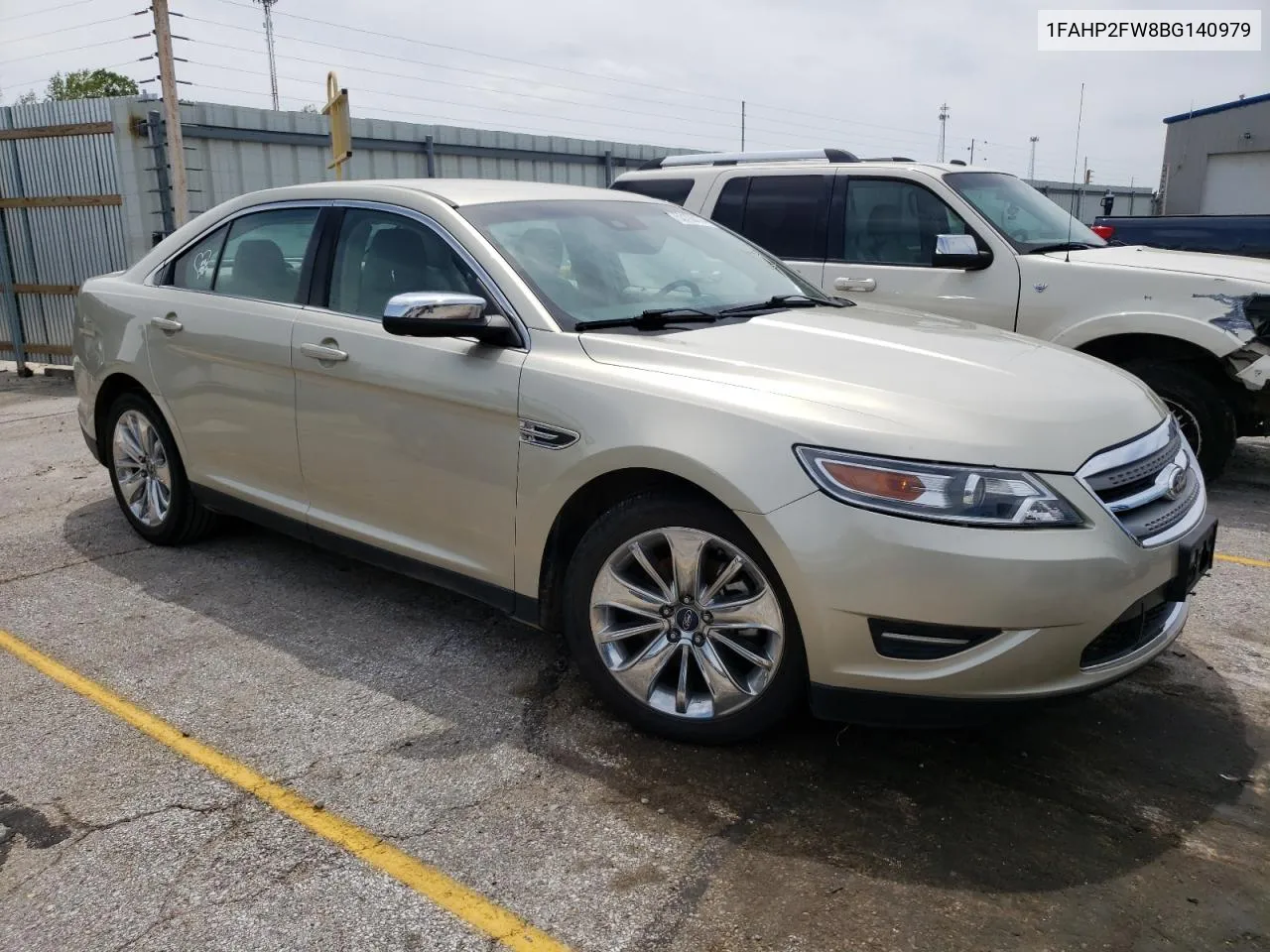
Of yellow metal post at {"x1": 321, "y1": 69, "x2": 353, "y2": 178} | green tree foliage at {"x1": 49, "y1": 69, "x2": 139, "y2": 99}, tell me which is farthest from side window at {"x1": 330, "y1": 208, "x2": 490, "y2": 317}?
green tree foliage at {"x1": 49, "y1": 69, "x2": 139, "y2": 99}

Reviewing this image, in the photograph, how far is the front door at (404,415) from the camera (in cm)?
356

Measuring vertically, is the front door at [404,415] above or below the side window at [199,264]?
below

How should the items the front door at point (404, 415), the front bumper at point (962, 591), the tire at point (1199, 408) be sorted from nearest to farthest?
1. the front bumper at point (962, 591)
2. the front door at point (404, 415)
3. the tire at point (1199, 408)

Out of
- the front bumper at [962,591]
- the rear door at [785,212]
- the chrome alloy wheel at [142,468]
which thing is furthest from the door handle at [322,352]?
the rear door at [785,212]

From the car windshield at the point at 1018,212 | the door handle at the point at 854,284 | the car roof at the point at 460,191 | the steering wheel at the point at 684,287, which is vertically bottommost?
the door handle at the point at 854,284

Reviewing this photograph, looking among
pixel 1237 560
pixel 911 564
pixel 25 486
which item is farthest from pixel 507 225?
pixel 25 486

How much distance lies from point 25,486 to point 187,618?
2986 millimetres

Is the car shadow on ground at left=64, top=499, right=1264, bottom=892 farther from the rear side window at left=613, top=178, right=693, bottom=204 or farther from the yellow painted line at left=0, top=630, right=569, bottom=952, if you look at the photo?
the rear side window at left=613, top=178, right=693, bottom=204

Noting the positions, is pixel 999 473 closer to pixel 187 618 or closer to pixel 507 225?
pixel 507 225

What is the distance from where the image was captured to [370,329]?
3.97 m

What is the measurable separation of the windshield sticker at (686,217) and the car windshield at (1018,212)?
2646 mm

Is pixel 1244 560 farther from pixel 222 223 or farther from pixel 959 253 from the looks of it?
pixel 222 223

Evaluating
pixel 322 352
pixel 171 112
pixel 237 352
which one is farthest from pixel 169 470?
pixel 171 112

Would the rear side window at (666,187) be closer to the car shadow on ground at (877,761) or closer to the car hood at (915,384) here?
the car hood at (915,384)
